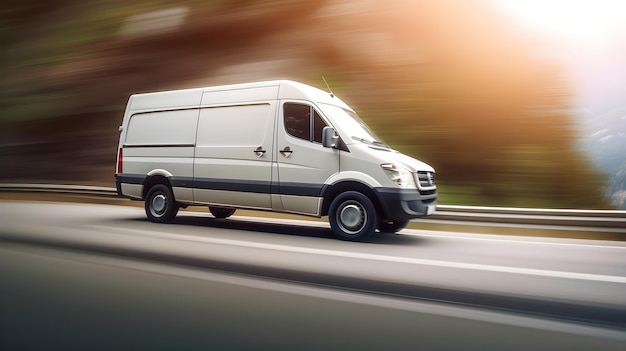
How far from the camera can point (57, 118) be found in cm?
1909

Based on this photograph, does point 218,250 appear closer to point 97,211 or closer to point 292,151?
point 292,151

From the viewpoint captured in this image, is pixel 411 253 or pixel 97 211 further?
pixel 97 211

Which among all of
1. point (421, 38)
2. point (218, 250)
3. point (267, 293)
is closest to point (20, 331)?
point (267, 293)

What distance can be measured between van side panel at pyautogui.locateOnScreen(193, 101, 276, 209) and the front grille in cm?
215

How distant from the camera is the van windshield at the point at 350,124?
7.53 metres

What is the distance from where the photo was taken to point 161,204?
29.7 ft

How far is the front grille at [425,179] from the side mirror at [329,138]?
4.04ft

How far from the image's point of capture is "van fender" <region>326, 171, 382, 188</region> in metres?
7.11

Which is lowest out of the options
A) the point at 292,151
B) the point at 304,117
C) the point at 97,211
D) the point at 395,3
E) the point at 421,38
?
the point at 97,211

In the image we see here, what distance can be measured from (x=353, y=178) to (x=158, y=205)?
3700 millimetres

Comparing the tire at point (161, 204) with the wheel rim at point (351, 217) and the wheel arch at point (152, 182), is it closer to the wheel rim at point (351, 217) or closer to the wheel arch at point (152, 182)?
the wheel arch at point (152, 182)

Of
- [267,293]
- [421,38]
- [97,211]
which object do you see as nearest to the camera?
[267,293]

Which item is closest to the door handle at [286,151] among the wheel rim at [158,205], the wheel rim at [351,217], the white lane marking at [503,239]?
the wheel rim at [351,217]

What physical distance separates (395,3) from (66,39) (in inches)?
503
